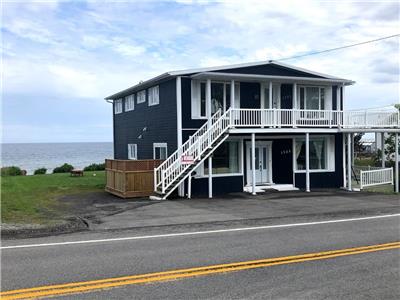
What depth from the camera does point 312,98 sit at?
79.9 ft


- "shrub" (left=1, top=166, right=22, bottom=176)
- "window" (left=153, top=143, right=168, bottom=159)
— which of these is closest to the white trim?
"window" (left=153, top=143, right=168, bottom=159)

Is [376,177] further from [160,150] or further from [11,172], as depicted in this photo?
[11,172]

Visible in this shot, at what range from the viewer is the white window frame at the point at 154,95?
922 inches

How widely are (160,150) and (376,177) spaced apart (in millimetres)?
10965

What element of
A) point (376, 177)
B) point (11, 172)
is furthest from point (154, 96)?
point (11, 172)

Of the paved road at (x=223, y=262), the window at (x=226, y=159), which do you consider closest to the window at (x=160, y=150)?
the window at (x=226, y=159)

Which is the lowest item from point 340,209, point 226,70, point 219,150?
point 340,209

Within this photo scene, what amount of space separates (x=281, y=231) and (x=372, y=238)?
2.03 m

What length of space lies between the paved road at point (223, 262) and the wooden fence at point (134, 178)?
27.7 feet

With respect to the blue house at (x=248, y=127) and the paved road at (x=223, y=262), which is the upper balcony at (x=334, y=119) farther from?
the paved road at (x=223, y=262)

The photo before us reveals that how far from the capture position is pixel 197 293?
613 centimetres

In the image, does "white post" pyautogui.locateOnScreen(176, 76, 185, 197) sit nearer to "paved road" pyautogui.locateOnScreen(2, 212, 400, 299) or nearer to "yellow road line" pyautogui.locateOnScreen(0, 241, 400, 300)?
"paved road" pyautogui.locateOnScreen(2, 212, 400, 299)

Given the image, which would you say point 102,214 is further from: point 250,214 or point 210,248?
point 210,248

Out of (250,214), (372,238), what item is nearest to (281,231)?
(372,238)
